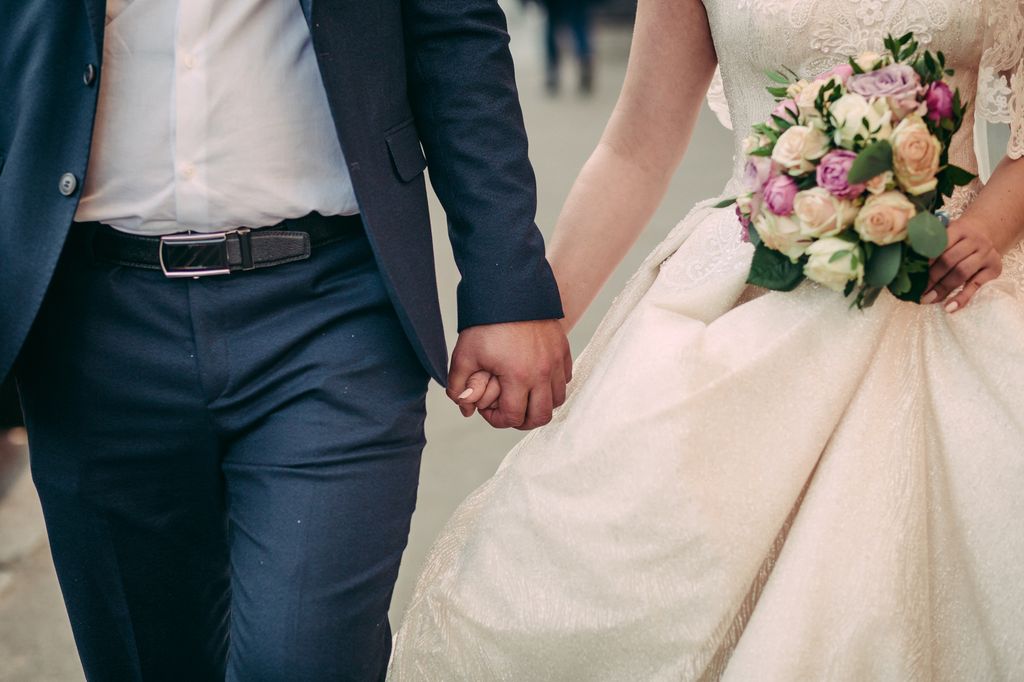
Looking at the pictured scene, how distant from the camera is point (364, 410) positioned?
1.93 metres

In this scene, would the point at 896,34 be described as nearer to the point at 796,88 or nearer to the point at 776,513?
the point at 796,88

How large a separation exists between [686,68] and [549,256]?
0.45m

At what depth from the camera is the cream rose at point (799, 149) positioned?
74.9 inches

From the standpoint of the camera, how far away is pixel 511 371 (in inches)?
81.7

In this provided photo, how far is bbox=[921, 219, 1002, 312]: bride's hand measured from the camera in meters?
1.86

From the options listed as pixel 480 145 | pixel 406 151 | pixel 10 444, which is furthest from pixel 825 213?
pixel 10 444

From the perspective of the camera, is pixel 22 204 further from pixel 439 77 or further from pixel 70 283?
pixel 439 77

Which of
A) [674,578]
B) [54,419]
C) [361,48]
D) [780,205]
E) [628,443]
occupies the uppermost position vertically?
[361,48]

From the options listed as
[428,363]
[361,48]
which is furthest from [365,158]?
[428,363]

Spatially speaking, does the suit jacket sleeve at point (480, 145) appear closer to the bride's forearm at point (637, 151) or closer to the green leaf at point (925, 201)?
the bride's forearm at point (637, 151)

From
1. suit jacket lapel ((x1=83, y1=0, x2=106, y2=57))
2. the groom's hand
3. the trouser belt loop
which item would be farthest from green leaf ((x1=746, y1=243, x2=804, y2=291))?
suit jacket lapel ((x1=83, y1=0, x2=106, y2=57))

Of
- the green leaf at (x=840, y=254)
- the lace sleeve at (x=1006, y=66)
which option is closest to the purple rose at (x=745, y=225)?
the green leaf at (x=840, y=254)

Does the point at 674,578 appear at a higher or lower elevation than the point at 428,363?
lower

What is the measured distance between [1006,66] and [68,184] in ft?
4.82
